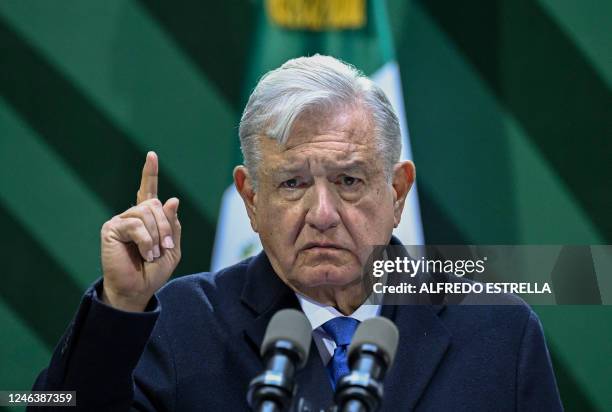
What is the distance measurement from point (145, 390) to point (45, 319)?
4.52 ft

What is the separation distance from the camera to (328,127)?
221 centimetres

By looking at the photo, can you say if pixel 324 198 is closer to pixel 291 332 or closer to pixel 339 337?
pixel 339 337

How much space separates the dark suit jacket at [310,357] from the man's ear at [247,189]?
12cm

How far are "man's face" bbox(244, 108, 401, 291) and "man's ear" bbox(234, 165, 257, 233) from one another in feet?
0.20

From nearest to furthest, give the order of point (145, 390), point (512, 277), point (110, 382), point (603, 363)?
point (110, 382)
point (145, 390)
point (512, 277)
point (603, 363)

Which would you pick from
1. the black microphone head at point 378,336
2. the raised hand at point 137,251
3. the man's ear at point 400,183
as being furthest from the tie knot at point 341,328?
the black microphone head at point 378,336

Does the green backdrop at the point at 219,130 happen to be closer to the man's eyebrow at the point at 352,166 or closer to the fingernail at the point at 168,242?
the man's eyebrow at the point at 352,166

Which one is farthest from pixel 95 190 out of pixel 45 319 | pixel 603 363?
pixel 603 363

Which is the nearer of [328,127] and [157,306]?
[157,306]

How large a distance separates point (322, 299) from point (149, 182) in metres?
0.51

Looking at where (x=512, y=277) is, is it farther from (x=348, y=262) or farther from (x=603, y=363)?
(x=603, y=363)

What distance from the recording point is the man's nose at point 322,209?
214 cm

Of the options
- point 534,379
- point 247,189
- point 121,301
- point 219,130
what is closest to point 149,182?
point 121,301

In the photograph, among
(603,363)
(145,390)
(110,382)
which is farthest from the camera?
(603,363)
